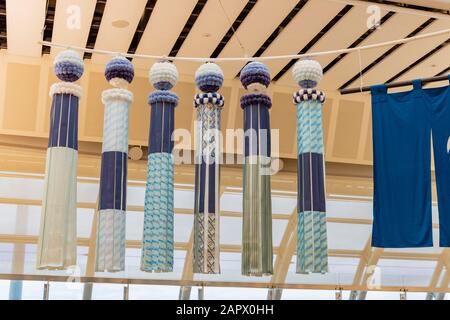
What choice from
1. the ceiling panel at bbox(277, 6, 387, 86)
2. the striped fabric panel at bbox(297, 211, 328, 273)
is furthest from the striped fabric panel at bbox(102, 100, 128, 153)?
the ceiling panel at bbox(277, 6, 387, 86)

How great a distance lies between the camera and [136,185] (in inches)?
438

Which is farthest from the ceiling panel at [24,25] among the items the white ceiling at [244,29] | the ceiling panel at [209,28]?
the ceiling panel at [209,28]

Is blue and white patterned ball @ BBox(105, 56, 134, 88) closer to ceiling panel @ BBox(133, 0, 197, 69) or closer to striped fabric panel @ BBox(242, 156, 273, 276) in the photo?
striped fabric panel @ BBox(242, 156, 273, 276)

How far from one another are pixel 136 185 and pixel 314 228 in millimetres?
5999

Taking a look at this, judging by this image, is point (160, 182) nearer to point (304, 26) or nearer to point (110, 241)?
point (110, 241)

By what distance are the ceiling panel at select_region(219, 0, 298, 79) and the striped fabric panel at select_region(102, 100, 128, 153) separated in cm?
336

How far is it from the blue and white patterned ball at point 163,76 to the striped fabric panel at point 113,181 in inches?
30.1

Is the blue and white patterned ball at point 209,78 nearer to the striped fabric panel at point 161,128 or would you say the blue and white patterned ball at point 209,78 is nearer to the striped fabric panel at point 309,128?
the striped fabric panel at point 161,128

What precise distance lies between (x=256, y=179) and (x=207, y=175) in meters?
0.45

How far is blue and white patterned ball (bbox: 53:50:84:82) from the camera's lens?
229 inches

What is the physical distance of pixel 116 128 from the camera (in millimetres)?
5836
